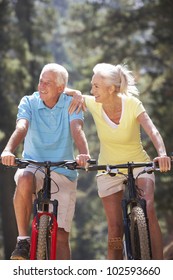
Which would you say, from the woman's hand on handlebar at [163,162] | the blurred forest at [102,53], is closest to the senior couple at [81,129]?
the woman's hand on handlebar at [163,162]

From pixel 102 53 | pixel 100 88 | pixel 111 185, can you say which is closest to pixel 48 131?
pixel 100 88

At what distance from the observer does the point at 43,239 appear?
488 cm

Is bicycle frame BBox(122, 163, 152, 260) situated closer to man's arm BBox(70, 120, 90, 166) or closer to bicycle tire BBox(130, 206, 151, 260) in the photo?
bicycle tire BBox(130, 206, 151, 260)

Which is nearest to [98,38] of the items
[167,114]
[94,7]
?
[94,7]

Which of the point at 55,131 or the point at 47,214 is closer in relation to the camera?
the point at 47,214

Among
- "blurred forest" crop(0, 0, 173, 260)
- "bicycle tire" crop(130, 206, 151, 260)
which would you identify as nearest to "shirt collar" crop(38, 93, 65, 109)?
"bicycle tire" crop(130, 206, 151, 260)

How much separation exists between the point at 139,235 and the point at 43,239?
0.70 m

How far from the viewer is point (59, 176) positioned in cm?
584

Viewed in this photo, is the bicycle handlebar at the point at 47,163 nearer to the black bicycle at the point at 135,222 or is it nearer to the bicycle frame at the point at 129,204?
the black bicycle at the point at 135,222

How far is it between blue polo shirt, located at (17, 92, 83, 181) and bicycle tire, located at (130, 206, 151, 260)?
1.02m

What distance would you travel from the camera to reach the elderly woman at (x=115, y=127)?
5688 millimetres

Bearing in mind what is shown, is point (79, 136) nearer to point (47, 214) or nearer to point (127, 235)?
point (47, 214)

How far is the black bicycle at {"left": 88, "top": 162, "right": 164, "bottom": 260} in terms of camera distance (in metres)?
4.87
